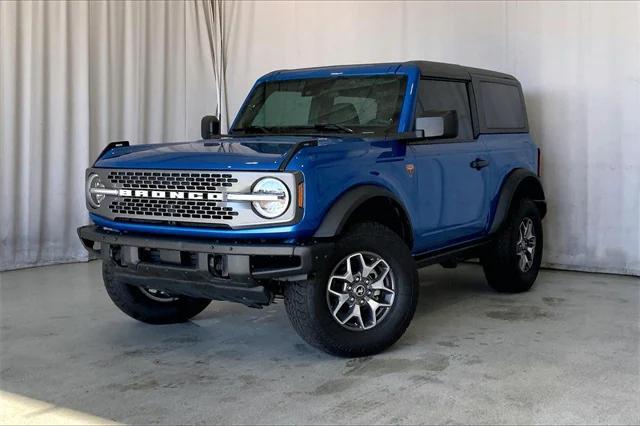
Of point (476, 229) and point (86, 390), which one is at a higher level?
point (476, 229)

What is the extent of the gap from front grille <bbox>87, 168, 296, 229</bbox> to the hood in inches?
1.4

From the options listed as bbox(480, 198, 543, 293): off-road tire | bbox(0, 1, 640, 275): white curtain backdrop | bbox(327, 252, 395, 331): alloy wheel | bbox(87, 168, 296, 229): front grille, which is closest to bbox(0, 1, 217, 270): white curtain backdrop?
bbox(0, 1, 640, 275): white curtain backdrop

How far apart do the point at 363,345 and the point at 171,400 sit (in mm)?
1093

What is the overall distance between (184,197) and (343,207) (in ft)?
2.71

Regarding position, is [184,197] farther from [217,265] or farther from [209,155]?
[217,265]

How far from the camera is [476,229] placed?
5152mm

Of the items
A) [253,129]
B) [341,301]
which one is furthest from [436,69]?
[341,301]

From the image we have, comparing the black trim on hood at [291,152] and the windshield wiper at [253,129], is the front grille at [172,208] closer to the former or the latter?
the black trim on hood at [291,152]

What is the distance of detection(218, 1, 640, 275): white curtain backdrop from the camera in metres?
6.48

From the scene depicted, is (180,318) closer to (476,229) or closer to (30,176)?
(476,229)

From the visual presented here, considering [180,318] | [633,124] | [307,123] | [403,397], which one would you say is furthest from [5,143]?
[633,124]

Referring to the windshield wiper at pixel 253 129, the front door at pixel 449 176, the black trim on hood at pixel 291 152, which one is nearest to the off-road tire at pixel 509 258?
the front door at pixel 449 176

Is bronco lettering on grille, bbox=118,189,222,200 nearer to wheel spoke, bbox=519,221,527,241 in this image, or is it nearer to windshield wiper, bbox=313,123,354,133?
windshield wiper, bbox=313,123,354,133

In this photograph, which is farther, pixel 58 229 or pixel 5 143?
pixel 58 229
